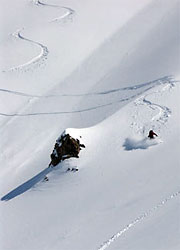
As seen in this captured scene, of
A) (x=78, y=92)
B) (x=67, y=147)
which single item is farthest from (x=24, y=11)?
(x=67, y=147)

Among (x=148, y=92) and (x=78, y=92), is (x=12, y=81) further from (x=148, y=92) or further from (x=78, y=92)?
A: (x=148, y=92)

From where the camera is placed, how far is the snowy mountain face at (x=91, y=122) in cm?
991

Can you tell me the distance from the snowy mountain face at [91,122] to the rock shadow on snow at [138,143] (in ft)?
0.13

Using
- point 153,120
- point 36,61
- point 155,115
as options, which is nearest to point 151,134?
point 153,120

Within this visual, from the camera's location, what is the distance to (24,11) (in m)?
27.5

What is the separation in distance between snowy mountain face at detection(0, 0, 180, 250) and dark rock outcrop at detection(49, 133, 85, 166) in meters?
0.20

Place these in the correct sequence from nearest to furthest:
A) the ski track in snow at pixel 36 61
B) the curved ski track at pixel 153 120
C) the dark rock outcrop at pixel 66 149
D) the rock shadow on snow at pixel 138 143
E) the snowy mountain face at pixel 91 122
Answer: the curved ski track at pixel 153 120 → the snowy mountain face at pixel 91 122 → the rock shadow on snow at pixel 138 143 → the dark rock outcrop at pixel 66 149 → the ski track in snow at pixel 36 61

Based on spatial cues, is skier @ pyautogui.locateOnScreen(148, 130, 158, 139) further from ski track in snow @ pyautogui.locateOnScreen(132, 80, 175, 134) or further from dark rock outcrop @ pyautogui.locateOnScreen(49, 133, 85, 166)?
dark rock outcrop @ pyautogui.locateOnScreen(49, 133, 85, 166)

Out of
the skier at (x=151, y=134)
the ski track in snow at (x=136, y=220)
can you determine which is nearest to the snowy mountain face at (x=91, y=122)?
the ski track in snow at (x=136, y=220)

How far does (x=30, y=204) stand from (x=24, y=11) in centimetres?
1793

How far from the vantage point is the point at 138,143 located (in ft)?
41.3

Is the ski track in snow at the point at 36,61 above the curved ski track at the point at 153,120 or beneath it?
above

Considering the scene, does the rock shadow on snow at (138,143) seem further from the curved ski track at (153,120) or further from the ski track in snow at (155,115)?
the curved ski track at (153,120)

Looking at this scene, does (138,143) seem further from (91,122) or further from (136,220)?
(91,122)
